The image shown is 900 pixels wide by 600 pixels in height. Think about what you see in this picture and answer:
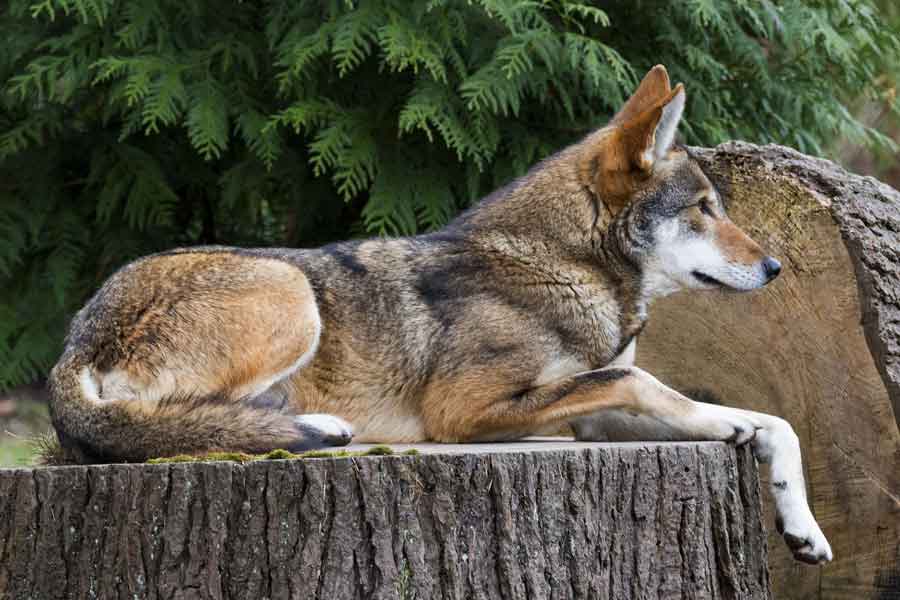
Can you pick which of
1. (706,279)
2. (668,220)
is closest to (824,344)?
(706,279)

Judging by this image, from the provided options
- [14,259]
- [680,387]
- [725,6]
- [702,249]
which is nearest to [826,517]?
[680,387]

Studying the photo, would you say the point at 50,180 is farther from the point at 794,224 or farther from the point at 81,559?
the point at 794,224

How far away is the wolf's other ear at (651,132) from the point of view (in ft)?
15.6

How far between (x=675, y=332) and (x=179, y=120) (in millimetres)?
3166

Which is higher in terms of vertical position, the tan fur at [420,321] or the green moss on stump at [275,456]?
the green moss on stump at [275,456]

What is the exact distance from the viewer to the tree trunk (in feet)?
15.9

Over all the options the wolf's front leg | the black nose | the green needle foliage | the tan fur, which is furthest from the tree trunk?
the green needle foliage

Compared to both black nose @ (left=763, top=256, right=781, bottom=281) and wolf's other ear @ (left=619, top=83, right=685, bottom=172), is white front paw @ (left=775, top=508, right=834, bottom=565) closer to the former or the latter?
black nose @ (left=763, top=256, right=781, bottom=281)

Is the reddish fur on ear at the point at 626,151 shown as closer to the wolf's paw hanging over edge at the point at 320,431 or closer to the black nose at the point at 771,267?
the black nose at the point at 771,267

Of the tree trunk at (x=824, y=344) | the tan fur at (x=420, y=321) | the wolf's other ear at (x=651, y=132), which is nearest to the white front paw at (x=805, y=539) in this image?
the tan fur at (x=420, y=321)

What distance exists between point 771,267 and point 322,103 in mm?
2753

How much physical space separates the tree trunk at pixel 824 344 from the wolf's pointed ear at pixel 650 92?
1.84 feet

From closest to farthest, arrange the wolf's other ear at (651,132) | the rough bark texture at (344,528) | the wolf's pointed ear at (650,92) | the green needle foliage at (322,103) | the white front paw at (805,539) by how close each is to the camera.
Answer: the rough bark texture at (344,528) < the white front paw at (805,539) < the wolf's other ear at (651,132) < the wolf's pointed ear at (650,92) < the green needle foliage at (322,103)

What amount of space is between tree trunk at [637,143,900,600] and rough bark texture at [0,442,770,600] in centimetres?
146
